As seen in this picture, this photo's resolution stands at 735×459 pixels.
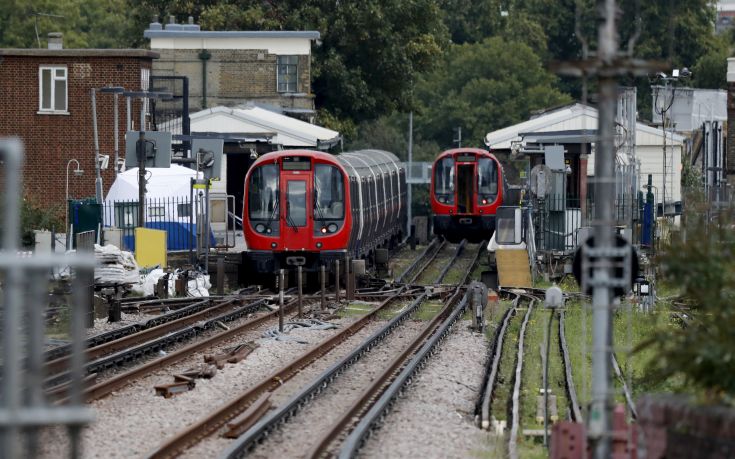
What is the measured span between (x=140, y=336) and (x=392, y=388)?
5.30 meters

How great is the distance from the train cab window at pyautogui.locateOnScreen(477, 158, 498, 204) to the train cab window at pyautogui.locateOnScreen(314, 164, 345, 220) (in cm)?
1341

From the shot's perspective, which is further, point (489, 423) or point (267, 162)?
point (267, 162)

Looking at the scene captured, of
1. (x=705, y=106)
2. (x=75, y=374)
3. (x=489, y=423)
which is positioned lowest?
(x=489, y=423)

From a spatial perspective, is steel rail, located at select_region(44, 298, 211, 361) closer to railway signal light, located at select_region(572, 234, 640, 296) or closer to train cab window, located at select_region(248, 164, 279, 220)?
train cab window, located at select_region(248, 164, 279, 220)

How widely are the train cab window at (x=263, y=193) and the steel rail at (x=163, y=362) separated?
16.8 ft

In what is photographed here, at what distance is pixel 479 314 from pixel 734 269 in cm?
1109

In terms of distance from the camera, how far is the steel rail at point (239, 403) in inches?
462

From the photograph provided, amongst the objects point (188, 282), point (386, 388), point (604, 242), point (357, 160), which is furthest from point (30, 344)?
point (357, 160)

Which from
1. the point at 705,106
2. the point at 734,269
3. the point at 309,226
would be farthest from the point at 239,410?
the point at 705,106

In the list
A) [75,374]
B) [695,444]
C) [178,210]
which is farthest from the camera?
[178,210]

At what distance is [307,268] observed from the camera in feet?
92.1

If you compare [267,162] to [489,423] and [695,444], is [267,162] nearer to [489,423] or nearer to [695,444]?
[489,423]

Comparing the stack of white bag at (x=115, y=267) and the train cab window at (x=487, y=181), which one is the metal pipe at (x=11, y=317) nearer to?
the stack of white bag at (x=115, y=267)

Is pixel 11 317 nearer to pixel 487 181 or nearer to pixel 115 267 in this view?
pixel 115 267
